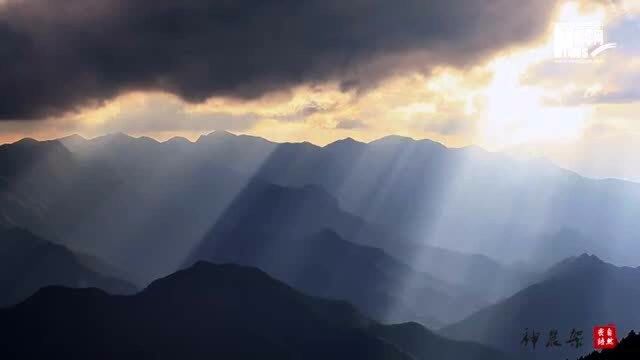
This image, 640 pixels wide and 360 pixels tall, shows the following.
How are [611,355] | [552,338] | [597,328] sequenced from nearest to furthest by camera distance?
[597,328], [611,355], [552,338]

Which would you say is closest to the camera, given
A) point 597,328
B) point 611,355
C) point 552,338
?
point 597,328

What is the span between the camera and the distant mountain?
124m

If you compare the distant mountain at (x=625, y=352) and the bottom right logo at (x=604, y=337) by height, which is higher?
the distant mountain at (x=625, y=352)

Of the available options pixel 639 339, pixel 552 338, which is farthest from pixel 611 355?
pixel 552 338

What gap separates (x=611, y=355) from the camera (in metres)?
130

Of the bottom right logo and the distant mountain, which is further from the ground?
the distant mountain

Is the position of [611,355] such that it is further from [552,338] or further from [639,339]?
[552,338]

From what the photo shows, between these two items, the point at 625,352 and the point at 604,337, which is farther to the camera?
the point at 625,352

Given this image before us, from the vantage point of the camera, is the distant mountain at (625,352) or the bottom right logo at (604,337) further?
the distant mountain at (625,352)

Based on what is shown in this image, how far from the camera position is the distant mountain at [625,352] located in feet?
406

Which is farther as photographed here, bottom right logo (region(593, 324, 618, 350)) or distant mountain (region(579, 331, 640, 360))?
distant mountain (region(579, 331, 640, 360))

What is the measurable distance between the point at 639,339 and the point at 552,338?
18.4m

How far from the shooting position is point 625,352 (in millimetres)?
127562

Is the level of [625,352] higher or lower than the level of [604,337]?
higher
